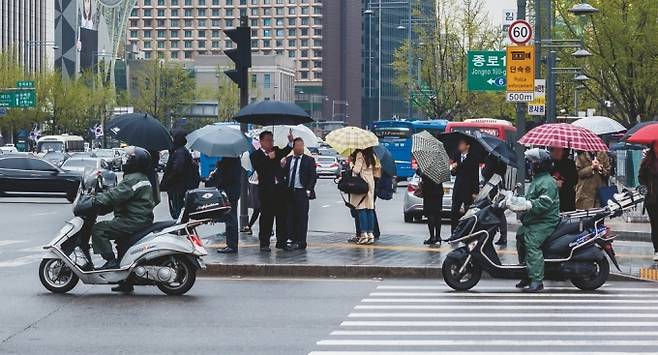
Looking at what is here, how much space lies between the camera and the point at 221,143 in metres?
18.8

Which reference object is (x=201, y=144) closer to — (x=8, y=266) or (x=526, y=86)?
(x=8, y=266)

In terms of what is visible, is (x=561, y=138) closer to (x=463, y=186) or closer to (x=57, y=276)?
(x=463, y=186)

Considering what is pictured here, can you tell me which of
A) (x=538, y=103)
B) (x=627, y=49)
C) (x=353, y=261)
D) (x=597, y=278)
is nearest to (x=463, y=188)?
(x=353, y=261)

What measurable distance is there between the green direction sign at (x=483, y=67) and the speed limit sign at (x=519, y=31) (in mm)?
20879

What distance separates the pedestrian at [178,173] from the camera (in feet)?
66.5

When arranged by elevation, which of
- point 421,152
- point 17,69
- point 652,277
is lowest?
point 652,277

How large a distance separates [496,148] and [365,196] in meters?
2.90

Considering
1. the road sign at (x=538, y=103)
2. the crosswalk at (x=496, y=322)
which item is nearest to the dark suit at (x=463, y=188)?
→ the crosswalk at (x=496, y=322)

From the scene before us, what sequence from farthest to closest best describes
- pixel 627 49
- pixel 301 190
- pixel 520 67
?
1. pixel 627 49
2. pixel 520 67
3. pixel 301 190

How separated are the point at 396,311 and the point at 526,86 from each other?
11497 millimetres

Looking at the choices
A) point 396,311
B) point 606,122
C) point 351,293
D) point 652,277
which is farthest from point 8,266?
point 606,122

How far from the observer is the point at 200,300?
14062 mm

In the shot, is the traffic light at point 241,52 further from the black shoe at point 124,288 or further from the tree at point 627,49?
the tree at point 627,49

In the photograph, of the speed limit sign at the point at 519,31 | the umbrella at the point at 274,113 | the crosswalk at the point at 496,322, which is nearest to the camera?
the crosswalk at the point at 496,322
